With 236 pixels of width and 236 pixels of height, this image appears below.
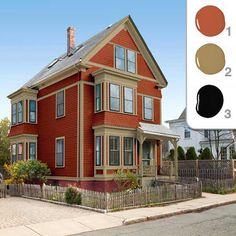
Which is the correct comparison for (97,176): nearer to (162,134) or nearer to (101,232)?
(162,134)

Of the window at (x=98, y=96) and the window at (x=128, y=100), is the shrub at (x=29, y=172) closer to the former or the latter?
the window at (x=98, y=96)

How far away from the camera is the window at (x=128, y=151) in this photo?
82.4ft

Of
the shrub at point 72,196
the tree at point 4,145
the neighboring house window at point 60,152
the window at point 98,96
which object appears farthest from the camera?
the tree at point 4,145

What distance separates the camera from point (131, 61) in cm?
2769

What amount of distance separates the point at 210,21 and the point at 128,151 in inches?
957

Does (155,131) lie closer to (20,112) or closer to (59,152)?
(59,152)

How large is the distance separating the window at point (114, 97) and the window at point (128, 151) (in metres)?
2.23

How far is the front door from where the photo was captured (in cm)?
2800

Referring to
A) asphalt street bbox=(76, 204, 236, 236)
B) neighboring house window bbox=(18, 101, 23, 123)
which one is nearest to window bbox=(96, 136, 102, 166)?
neighboring house window bbox=(18, 101, 23, 123)

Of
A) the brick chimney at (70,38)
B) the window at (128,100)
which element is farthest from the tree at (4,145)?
the window at (128,100)

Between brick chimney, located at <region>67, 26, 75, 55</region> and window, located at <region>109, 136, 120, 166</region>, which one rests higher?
brick chimney, located at <region>67, 26, 75, 55</region>

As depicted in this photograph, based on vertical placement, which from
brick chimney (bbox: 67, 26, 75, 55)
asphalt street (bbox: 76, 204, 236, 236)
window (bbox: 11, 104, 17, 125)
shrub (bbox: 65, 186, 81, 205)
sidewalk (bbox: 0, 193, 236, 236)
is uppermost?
brick chimney (bbox: 67, 26, 75, 55)

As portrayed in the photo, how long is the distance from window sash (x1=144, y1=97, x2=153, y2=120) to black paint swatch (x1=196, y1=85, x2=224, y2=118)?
90.2ft

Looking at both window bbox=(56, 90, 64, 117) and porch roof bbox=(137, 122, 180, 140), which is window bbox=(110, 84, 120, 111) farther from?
window bbox=(56, 90, 64, 117)
